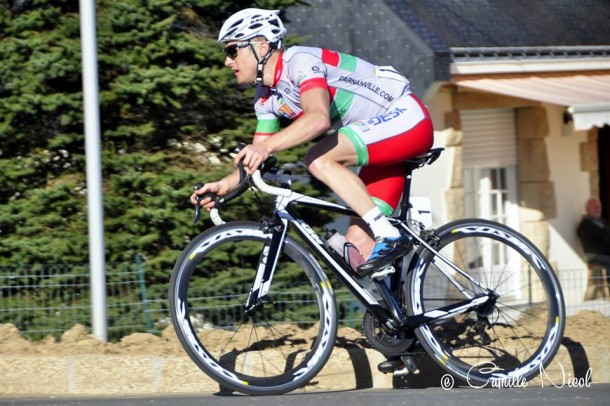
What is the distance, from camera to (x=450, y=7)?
1513 cm

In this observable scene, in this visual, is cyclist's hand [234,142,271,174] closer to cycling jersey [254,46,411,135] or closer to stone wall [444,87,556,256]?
cycling jersey [254,46,411,135]

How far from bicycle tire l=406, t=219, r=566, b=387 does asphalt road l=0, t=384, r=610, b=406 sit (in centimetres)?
16

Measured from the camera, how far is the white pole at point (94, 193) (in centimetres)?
736

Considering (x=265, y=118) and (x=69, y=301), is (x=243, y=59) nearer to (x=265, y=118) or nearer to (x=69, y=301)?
(x=265, y=118)

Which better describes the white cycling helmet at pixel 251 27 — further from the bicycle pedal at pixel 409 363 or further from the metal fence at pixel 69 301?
the metal fence at pixel 69 301

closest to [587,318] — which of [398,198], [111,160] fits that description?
[398,198]

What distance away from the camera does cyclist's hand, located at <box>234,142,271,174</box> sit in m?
6.04

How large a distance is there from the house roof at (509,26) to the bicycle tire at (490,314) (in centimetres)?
688

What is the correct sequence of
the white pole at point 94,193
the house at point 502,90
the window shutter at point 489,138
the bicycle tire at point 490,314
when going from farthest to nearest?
the window shutter at point 489,138
the house at point 502,90
the white pole at point 94,193
the bicycle tire at point 490,314

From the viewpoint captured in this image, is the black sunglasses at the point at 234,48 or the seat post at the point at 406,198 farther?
the seat post at the point at 406,198

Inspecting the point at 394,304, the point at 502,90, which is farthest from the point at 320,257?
the point at 502,90

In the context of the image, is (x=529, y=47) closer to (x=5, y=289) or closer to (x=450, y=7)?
(x=450, y=7)

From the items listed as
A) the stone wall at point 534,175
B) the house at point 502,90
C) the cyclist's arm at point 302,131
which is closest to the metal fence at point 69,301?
the cyclist's arm at point 302,131

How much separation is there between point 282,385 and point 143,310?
2.09 m
